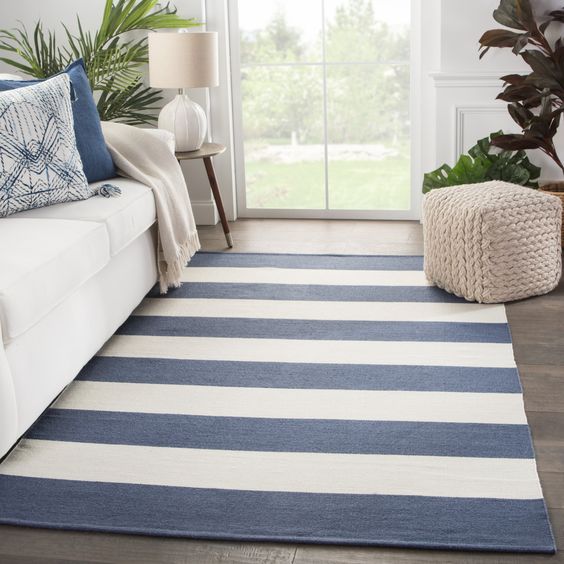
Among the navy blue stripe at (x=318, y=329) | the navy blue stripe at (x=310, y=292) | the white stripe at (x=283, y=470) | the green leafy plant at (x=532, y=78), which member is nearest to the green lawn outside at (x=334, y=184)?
the green leafy plant at (x=532, y=78)

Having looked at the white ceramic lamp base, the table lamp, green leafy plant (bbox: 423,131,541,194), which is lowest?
green leafy plant (bbox: 423,131,541,194)

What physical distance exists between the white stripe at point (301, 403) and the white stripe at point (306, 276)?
3.54ft

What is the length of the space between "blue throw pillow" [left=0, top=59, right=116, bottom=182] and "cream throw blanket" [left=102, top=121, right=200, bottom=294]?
0.31ft

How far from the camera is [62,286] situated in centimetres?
253

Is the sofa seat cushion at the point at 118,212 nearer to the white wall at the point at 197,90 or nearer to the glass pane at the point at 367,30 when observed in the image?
the white wall at the point at 197,90

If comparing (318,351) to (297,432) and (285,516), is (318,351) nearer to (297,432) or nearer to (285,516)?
(297,432)

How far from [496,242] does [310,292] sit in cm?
74

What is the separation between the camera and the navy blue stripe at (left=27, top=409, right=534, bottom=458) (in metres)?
2.27

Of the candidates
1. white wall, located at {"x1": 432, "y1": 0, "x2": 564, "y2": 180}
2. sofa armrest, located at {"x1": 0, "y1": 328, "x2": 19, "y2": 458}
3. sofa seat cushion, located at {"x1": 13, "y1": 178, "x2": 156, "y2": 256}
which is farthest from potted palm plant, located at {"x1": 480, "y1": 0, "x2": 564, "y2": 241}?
sofa armrest, located at {"x1": 0, "y1": 328, "x2": 19, "y2": 458}

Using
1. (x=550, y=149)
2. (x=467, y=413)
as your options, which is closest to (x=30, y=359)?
(x=467, y=413)

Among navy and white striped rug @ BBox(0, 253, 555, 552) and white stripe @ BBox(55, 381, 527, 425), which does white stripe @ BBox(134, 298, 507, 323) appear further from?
white stripe @ BBox(55, 381, 527, 425)

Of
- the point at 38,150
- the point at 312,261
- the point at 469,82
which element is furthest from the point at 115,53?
the point at 469,82

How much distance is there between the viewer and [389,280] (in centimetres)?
366

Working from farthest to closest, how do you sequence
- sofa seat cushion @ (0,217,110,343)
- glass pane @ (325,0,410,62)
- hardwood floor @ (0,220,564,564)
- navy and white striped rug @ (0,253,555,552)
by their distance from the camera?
glass pane @ (325,0,410,62), sofa seat cushion @ (0,217,110,343), navy and white striped rug @ (0,253,555,552), hardwood floor @ (0,220,564,564)
